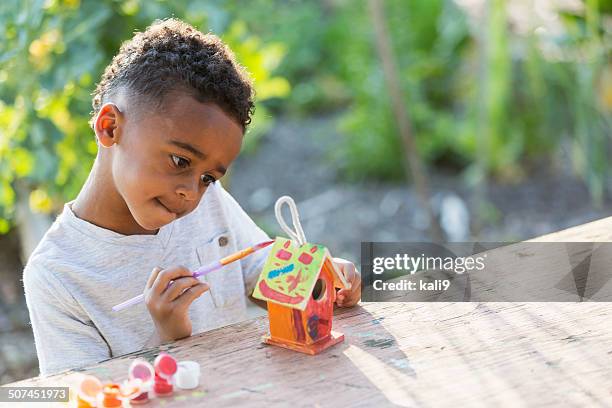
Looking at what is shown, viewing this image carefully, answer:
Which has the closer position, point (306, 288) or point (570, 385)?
point (570, 385)

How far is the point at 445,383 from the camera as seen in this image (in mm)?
1058

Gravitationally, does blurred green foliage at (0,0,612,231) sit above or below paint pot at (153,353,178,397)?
above

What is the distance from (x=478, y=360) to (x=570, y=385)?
126 mm

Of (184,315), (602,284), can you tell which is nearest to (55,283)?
(184,315)

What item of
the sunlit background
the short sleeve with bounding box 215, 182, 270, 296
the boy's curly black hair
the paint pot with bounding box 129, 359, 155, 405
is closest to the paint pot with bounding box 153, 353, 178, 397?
the paint pot with bounding box 129, 359, 155, 405

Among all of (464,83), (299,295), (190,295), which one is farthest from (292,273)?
(464,83)

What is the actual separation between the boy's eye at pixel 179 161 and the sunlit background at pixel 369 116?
2.26 ft

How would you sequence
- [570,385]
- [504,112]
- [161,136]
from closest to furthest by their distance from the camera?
[570,385], [161,136], [504,112]

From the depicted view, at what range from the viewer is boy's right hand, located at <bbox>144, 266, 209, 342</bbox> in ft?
3.97

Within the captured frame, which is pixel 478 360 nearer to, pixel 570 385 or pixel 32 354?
pixel 570 385

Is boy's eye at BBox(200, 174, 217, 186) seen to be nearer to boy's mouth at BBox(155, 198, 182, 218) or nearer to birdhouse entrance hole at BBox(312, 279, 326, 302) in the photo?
boy's mouth at BBox(155, 198, 182, 218)

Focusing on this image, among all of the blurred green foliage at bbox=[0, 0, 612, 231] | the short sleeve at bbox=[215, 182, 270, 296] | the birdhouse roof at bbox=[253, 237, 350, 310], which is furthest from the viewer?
the blurred green foliage at bbox=[0, 0, 612, 231]

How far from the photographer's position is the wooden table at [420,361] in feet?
3.37

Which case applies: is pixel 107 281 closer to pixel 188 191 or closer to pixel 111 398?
pixel 188 191
